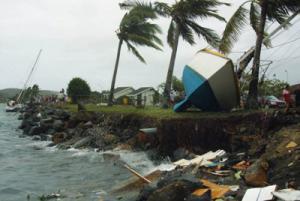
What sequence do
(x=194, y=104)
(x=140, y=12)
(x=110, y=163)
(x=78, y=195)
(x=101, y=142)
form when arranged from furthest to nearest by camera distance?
1. (x=140, y=12)
2. (x=101, y=142)
3. (x=194, y=104)
4. (x=110, y=163)
5. (x=78, y=195)

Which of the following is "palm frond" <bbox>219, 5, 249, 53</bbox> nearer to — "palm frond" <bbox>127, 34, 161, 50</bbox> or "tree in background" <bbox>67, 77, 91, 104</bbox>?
"palm frond" <bbox>127, 34, 161, 50</bbox>

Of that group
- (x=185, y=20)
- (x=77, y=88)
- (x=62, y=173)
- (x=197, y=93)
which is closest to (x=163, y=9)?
(x=185, y=20)

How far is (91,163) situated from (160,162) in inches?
135

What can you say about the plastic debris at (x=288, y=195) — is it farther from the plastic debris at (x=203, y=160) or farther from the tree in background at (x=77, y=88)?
the tree in background at (x=77, y=88)

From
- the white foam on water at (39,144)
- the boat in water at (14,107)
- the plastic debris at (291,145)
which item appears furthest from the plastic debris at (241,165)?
the boat in water at (14,107)

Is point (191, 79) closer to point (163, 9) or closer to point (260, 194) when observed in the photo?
point (163, 9)

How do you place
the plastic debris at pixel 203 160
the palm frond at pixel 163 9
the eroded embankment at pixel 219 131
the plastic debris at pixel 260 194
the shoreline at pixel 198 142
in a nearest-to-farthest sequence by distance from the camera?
the plastic debris at pixel 260 194
the shoreline at pixel 198 142
the plastic debris at pixel 203 160
the eroded embankment at pixel 219 131
the palm frond at pixel 163 9

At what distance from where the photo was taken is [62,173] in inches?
724

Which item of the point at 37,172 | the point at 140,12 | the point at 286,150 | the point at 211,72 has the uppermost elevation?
the point at 140,12

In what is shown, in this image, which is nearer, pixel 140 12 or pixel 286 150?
pixel 286 150

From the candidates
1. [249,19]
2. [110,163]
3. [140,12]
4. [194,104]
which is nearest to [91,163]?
[110,163]

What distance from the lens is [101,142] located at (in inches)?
948

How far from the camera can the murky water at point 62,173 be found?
14857 mm

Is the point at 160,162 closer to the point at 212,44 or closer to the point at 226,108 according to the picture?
the point at 226,108
